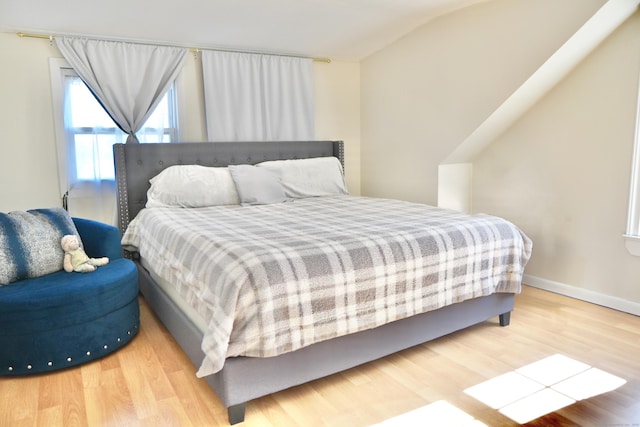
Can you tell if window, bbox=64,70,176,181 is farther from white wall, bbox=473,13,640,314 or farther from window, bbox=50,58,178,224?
white wall, bbox=473,13,640,314

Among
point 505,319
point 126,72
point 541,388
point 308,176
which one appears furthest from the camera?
point 308,176

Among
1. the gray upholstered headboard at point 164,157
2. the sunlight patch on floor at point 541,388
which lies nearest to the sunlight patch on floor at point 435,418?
the sunlight patch on floor at point 541,388

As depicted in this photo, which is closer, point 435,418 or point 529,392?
point 435,418

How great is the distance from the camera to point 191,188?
11.0 feet

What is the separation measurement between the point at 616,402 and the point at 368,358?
1.07 metres

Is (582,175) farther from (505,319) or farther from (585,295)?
(505,319)

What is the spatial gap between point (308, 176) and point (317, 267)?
6.68ft

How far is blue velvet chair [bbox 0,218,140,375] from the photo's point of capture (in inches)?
82.7

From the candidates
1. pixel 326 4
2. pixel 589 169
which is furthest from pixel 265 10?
pixel 589 169

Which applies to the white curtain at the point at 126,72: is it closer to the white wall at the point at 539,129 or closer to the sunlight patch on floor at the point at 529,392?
the white wall at the point at 539,129

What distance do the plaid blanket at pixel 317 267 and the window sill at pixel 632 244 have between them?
80 centimetres

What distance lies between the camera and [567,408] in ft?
6.13

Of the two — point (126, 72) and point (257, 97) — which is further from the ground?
point (126, 72)

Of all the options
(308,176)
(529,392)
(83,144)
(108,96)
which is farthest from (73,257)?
(529,392)
